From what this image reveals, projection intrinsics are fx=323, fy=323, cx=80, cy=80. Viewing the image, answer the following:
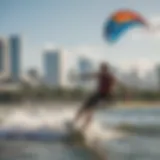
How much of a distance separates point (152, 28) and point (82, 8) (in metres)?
0.40

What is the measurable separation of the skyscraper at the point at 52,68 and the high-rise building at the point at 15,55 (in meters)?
0.15

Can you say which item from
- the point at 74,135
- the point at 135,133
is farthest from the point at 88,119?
the point at 135,133

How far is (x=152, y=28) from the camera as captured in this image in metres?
1.78

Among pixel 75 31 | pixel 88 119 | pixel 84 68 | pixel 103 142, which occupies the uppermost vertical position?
pixel 75 31

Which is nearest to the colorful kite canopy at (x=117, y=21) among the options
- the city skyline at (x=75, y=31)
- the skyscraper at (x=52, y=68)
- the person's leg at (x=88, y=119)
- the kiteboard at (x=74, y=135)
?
the city skyline at (x=75, y=31)

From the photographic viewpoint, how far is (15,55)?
5.95 ft

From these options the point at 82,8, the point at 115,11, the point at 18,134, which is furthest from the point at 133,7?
the point at 18,134

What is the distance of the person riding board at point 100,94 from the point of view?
1750mm

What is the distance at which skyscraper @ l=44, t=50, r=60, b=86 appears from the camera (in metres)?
1.77

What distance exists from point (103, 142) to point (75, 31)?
632 mm

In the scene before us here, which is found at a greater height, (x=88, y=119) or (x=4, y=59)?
(x=4, y=59)

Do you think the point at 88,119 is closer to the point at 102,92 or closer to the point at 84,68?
the point at 102,92

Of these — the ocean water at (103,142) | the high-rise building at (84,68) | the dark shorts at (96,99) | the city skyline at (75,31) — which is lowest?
the ocean water at (103,142)

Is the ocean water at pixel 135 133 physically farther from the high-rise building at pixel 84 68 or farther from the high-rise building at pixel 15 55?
the high-rise building at pixel 15 55
